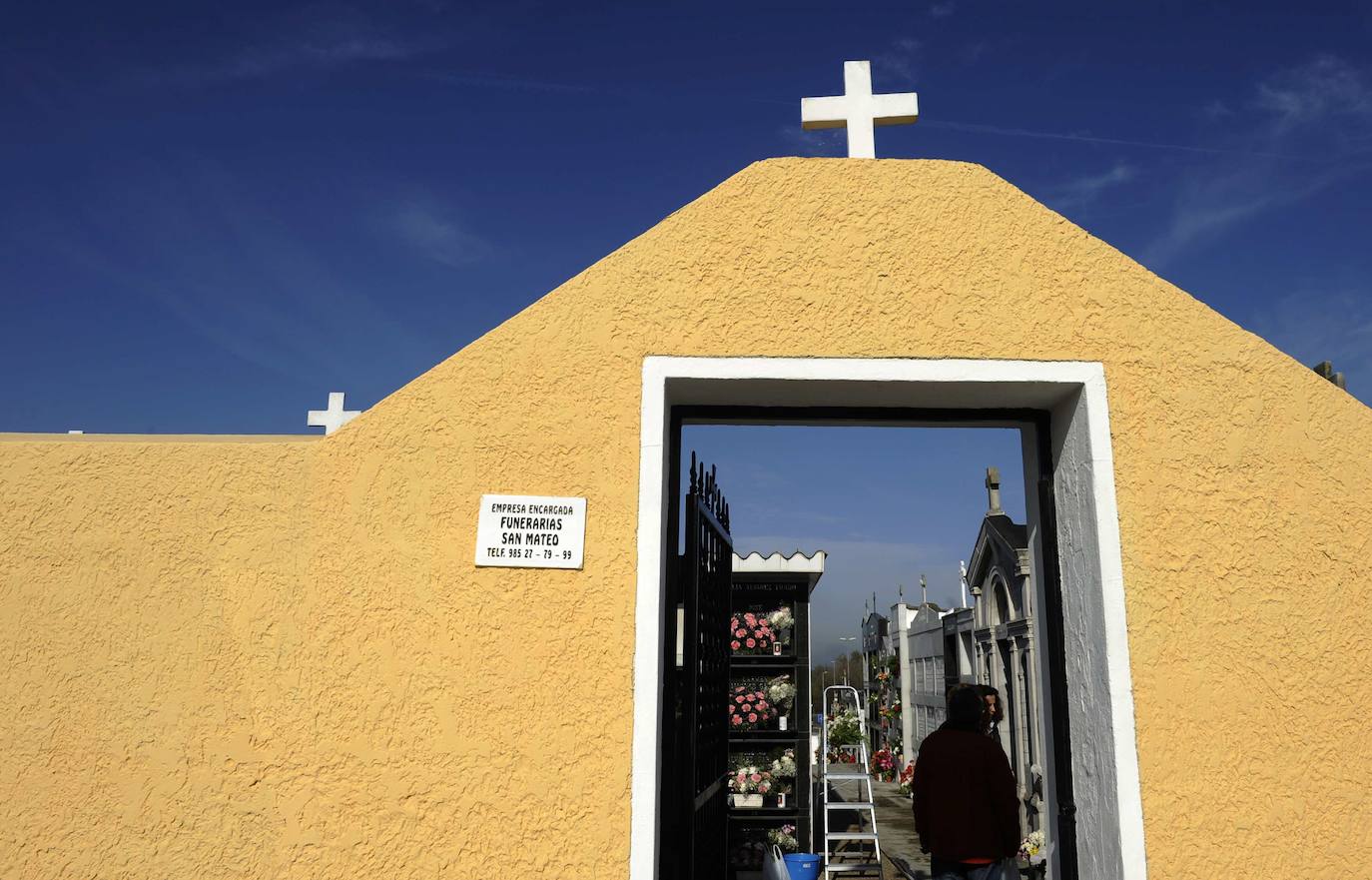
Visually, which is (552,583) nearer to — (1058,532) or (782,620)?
(1058,532)

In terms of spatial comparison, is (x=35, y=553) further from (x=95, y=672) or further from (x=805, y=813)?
(x=805, y=813)

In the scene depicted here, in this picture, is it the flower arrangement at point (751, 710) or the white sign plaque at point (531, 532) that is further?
the flower arrangement at point (751, 710)

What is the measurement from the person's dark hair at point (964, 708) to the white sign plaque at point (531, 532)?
2104 millimetres

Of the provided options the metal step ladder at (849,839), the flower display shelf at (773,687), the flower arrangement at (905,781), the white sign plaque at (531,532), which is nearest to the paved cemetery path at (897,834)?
the flower arrangement at (905,781)

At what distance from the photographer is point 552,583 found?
3.42 metres

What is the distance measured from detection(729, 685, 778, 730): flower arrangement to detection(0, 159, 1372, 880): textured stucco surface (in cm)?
602

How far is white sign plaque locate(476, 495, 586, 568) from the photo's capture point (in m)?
3.42

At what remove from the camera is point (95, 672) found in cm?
341

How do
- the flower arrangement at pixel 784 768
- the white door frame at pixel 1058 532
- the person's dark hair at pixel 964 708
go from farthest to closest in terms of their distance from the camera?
the flower arrangement at pixel 784 768 < the person's dark hair at pixel 964 708 < the white door frame at pixel 1058 532

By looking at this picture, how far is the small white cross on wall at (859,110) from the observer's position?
4.06m

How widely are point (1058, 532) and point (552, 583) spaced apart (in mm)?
2126

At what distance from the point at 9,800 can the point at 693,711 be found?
2693 mm

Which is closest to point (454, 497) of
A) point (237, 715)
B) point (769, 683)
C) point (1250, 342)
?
point (237, 715)

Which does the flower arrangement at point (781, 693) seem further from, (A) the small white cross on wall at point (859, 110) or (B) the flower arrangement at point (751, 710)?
(A) the small white cross on wall at point (859, 110)
